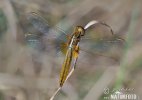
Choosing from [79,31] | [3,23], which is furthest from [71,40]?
[3,23]

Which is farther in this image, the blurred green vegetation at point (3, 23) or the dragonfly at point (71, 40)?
the blurred green vegetation at point (3, 23)

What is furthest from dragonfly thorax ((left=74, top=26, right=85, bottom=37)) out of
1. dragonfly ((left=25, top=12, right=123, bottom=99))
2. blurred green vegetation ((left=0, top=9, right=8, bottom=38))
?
blurred green vegetation ((left=0, top=9, right=8, bottom=38))

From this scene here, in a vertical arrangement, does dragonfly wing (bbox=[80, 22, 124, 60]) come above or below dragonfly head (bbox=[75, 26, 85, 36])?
below

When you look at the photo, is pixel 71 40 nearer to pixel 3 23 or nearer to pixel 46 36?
pixel 46 36

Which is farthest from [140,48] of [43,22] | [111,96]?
[43,22]

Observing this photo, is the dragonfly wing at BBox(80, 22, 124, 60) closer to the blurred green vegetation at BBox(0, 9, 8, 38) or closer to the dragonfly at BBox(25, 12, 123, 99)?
the dragonfly at BBox(25, 12, 123, 99)

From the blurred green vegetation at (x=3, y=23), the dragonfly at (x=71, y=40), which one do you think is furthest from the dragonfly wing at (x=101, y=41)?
the blurred green vegetation at (x=3, y=23)

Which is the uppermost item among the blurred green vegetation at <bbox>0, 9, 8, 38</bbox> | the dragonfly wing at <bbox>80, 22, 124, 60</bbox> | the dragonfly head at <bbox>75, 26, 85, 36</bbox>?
the blurred green vegetation at <bbox>0, 9, 8, 38</bbox>

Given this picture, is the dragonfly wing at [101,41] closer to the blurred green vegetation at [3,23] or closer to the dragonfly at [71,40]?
the dragonfly at [71,40]

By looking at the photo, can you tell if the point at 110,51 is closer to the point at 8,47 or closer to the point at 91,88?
the point at 91,88
